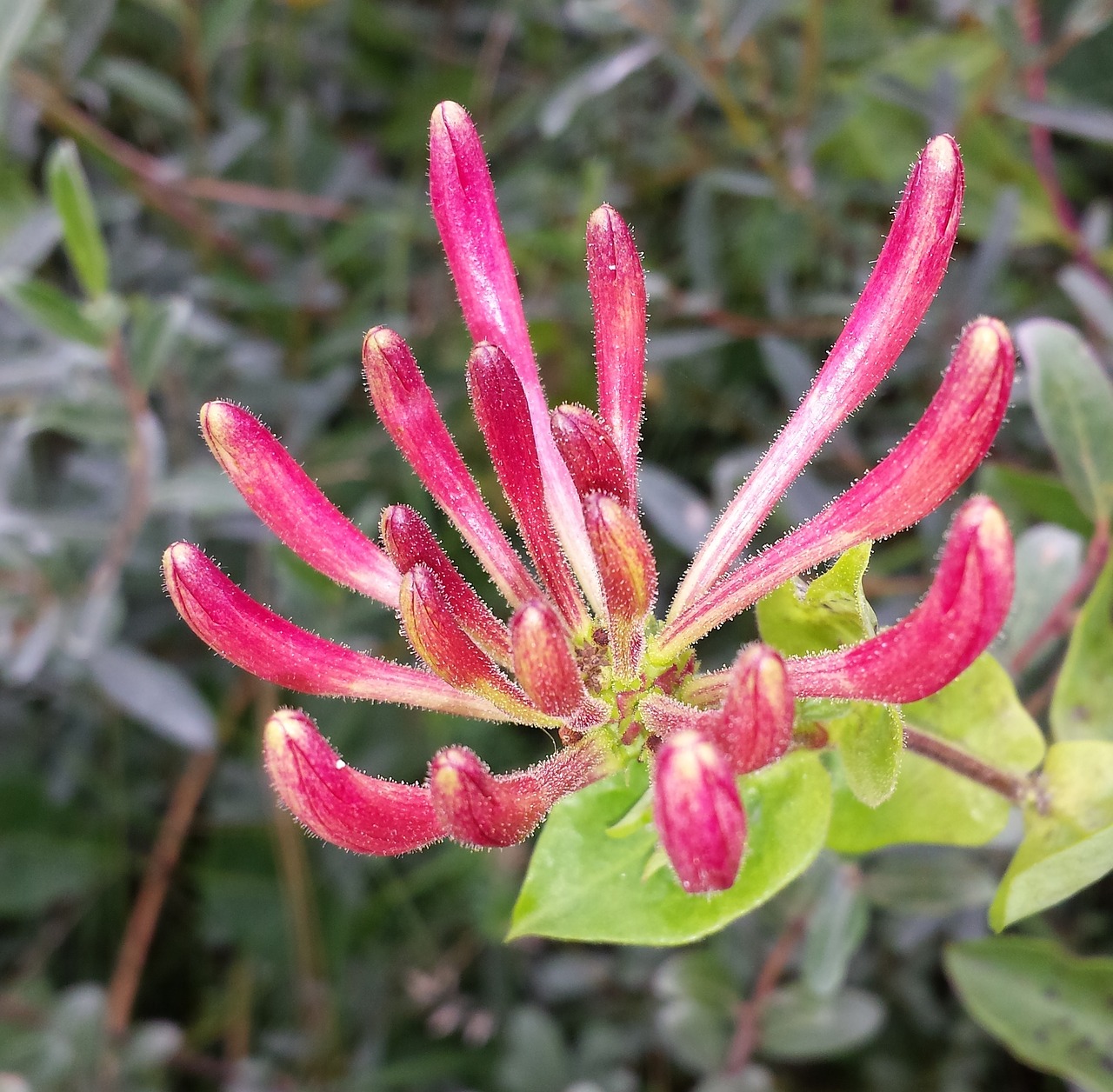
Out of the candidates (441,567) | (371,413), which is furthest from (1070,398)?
(371,413)

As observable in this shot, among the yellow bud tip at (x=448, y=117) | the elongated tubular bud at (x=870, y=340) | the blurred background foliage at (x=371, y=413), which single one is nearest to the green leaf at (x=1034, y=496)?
the blurred background foliage at (x=371, y=413)

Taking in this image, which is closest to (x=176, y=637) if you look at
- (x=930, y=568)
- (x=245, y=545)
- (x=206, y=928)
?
(x=245, y=545)

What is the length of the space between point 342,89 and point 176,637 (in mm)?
1413

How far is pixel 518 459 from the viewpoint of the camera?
101 centimetres

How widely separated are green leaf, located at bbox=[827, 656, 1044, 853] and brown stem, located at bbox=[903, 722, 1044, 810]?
2 cm

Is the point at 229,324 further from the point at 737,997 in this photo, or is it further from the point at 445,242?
the point at 737,997

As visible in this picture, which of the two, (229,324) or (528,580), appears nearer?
(528,580)

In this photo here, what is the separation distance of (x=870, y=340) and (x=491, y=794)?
50cm

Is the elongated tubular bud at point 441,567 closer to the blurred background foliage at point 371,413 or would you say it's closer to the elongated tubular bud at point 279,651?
the elongated tubular bud at point 279,651

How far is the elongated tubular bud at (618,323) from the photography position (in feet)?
3.49

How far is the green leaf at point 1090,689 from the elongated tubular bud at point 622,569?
56 centimetres

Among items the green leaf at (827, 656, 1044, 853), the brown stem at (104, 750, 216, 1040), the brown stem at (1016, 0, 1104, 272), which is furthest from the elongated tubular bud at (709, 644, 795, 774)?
the brown stem at (104, 750, 216, 1040)

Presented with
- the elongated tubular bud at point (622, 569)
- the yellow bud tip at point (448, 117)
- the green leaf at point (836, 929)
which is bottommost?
the green leaf at point (836, 929)

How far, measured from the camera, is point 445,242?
110 centimetres
